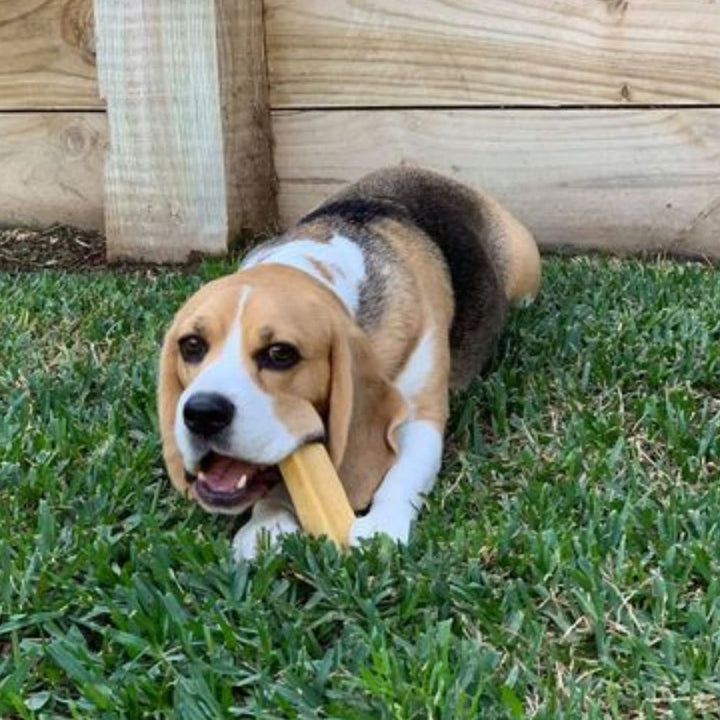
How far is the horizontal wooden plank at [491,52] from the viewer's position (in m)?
4.86

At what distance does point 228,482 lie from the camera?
2.94 m

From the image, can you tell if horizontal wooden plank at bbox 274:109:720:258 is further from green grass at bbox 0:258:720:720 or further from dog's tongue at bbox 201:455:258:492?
dog's tongue at bbox 201:455:258:492

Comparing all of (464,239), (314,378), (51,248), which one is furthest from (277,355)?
(51,248)

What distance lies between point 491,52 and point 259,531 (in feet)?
9.37

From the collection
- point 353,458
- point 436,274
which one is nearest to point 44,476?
point 353,458

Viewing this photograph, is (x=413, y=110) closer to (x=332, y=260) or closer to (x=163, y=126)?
(x=163, y=126)

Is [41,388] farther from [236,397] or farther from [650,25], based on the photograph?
[650,25]

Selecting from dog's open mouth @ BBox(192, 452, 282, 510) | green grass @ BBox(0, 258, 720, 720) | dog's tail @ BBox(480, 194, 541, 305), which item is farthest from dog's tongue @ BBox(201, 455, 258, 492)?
dog's tail @ BBox(480, 194, 541, 305)

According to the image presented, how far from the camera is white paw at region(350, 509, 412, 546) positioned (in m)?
2.81

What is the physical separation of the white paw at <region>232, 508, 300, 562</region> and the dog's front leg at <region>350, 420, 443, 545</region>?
0.15 metres

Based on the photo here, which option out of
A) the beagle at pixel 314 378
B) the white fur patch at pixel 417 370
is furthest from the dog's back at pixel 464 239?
the white fur patch at pixel 417 370

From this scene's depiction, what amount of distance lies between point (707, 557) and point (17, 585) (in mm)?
1351

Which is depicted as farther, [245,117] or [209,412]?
[245,117]

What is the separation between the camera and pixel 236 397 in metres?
2.80
